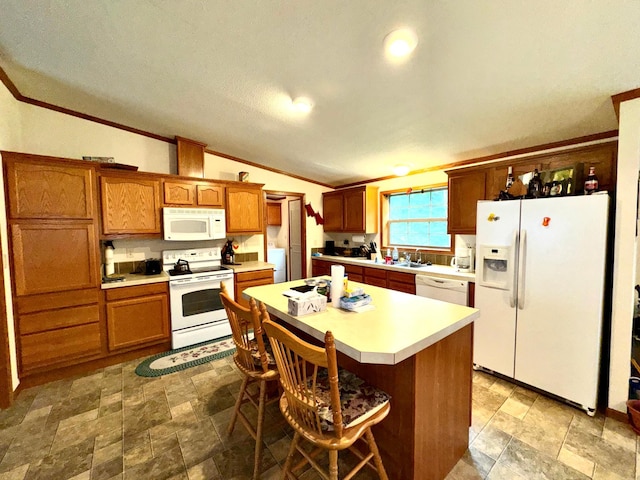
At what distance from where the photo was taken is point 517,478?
1457mm

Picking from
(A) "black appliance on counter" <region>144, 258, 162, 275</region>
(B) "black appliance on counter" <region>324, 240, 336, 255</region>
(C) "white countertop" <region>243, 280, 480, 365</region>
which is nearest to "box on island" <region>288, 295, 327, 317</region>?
(C) "white countertop" <region>243, 280, 480, 365</region>

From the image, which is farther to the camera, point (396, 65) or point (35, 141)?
point (35, 141)

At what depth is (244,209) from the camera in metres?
3.88

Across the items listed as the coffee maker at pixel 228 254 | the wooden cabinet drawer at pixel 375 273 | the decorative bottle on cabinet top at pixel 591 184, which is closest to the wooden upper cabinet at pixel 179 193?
the coffee maker at pixel 228 254

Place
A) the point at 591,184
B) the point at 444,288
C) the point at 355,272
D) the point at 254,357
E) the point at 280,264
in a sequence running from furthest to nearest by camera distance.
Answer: the point at 280,264 < the point at 355,272 < the point at 444,288 < the point at 591,184 < the point at 254,357

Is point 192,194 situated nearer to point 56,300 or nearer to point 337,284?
point 56,300

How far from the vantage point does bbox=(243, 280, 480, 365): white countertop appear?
3.61 ft

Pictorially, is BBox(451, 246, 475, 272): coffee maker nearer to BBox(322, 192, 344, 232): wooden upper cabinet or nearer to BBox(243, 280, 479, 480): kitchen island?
BBox(243, 280, 479, 480): kitchen island

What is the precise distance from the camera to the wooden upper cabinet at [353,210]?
4.39 meters

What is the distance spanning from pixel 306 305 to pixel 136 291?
7.53 feet

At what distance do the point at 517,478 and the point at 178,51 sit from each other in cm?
338

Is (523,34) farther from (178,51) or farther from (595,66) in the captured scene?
(178,51)

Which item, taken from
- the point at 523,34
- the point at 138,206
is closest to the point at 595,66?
the point at 523,34

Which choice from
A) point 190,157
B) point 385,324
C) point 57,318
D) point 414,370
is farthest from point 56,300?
point 414,370
